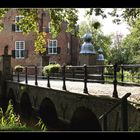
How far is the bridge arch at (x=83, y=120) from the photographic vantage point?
11016 millimetres

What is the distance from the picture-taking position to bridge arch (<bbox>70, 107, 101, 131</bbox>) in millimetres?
11016

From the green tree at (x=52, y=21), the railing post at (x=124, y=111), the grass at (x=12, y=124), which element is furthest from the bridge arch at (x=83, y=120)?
the railing post at (x=124, y=111)

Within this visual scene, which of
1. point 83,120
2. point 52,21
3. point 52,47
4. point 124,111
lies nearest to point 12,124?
point 124,111

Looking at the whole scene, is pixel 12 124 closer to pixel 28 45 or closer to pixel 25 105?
pixel 25 105

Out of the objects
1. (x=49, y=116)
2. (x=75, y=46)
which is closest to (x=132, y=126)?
(x=49, y=116)

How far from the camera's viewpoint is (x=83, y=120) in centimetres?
1123

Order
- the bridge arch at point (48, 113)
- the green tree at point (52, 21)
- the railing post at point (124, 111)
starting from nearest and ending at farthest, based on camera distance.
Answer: the railing post at point (124, 111) < the green tree at point (52, 21) < the bridge arch at point (48, 113)

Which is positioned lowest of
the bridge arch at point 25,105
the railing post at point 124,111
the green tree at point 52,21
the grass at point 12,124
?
the bridge arch at point 25,105

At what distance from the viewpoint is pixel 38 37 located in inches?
469

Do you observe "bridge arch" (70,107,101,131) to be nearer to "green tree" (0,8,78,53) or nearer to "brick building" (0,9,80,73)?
"green tree" (0,8,78,53)

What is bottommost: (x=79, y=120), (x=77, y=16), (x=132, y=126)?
(x=79, y=120)

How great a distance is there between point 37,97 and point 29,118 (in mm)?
2260

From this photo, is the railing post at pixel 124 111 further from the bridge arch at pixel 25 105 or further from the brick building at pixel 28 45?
the brick building at pixel 28 45
